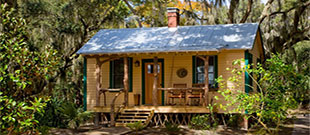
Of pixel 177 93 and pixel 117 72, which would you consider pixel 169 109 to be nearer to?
pixel 177 93

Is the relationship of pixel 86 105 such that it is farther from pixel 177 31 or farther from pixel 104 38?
pixel 177 31

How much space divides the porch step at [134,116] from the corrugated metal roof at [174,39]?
2173 millimetres

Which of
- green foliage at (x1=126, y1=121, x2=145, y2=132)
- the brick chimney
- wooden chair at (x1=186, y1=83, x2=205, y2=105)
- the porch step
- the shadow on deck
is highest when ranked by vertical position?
the brick chimney

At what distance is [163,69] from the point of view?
47.4 feet

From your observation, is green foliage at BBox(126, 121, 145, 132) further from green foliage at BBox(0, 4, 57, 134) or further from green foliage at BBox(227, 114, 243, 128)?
green foliage at BBox(0, 4, 57, 134)

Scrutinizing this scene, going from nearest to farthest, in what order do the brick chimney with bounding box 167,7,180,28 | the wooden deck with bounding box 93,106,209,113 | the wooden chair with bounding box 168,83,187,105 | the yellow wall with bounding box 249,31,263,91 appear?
the wooden deck with bounding box 93,106,209,113 < the wooden chair with bounding box 168,83,187,105 < the yellow wall with bounding box 249,31,263,91 < the brick chimney with bounding box 167,7,180,28

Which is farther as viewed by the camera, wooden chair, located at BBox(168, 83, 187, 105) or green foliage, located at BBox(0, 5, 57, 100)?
wooden chair, located at BBox(168, 83, 187, 105)

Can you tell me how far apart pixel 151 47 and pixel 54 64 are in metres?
8.08

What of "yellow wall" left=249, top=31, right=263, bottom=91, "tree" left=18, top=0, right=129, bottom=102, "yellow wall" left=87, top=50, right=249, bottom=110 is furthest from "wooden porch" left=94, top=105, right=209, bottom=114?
"tree" left=18, top=0, right=129, bottom=102

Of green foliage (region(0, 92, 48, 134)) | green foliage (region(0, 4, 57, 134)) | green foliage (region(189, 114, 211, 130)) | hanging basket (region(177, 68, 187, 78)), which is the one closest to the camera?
green foliage (region(0, 92, 48, 134))

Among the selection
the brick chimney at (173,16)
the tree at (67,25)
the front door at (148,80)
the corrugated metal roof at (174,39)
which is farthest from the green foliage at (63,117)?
the brick chimney at (173,16)

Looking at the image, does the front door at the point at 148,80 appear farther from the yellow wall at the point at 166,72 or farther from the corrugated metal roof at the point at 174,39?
the corrugated metal roof at the point at 174,39

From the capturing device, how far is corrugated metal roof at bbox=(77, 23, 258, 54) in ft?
43.4

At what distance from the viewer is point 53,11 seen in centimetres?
1805
